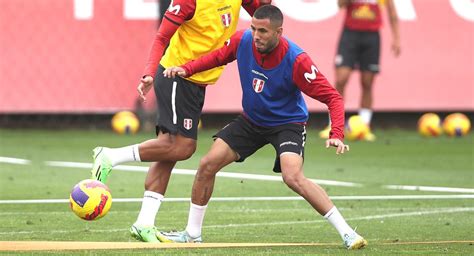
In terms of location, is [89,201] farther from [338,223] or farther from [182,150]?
[338,223]

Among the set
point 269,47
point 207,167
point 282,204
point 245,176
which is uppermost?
point 269,47

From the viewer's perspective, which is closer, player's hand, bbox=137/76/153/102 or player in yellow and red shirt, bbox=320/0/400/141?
player's hand, bbox=137/76/153/102

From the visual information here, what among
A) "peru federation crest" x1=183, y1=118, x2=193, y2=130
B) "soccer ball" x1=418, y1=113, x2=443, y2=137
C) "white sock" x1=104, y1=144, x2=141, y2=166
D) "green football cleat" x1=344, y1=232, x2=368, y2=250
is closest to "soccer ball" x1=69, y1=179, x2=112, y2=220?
"white sock" x1=104, y1=144, x2=141, y2=166

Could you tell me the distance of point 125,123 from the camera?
66.9 ft

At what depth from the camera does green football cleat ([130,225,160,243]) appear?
952 cm

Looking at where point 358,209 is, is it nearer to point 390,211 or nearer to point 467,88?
point 390,211

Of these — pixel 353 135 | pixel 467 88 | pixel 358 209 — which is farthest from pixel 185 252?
pixel 467 88

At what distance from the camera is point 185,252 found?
344 inches

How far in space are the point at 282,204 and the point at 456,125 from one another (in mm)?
8748

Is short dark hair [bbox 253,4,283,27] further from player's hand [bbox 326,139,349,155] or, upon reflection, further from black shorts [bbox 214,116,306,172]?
player's hand [bbox 326,139,349,155]

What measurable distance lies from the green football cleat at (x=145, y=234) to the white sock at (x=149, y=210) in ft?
0.14

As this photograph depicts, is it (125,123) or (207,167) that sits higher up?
(207,167)

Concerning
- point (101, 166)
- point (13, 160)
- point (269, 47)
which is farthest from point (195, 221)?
point (13, 160)

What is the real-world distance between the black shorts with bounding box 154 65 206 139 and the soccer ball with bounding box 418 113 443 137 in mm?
10762
